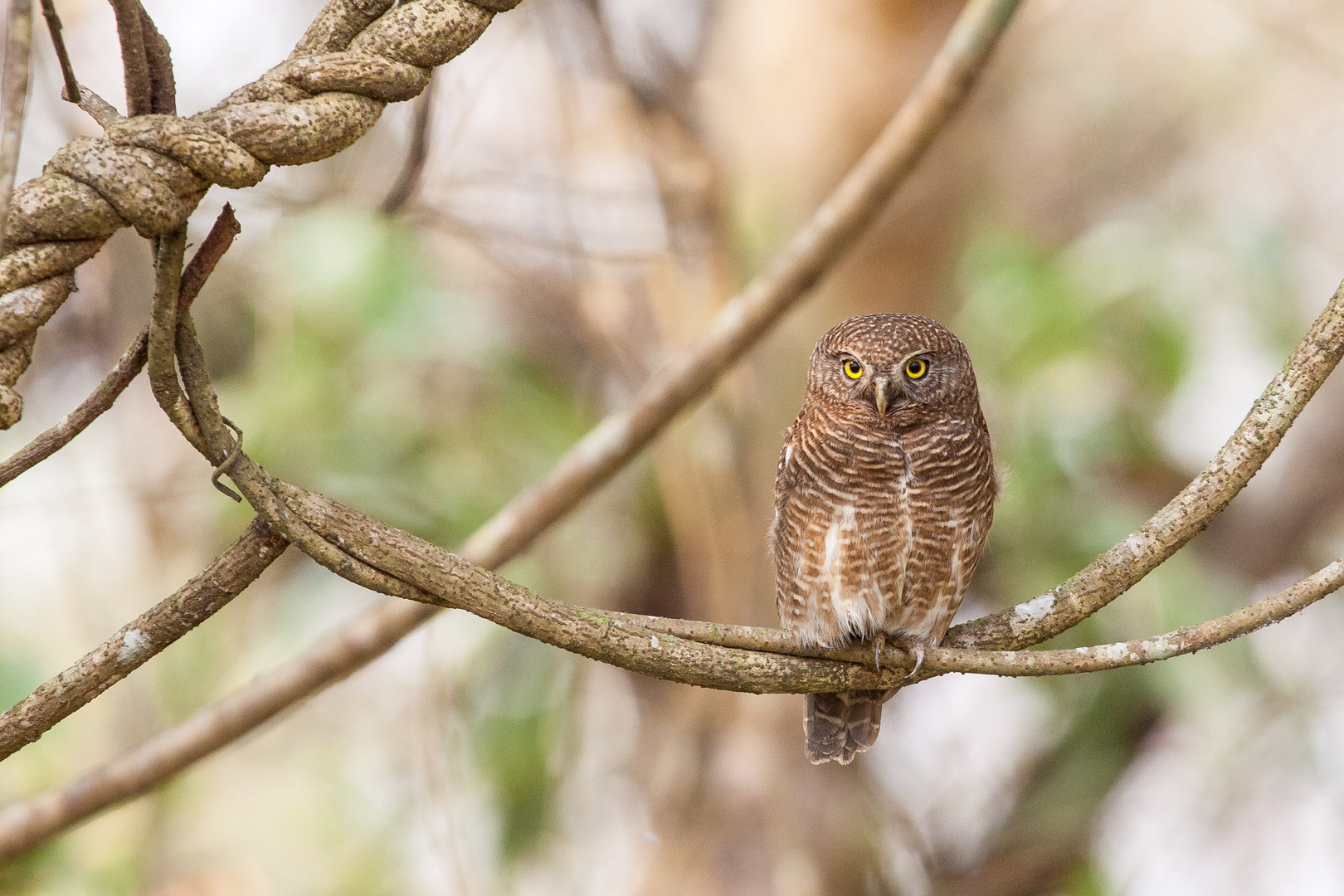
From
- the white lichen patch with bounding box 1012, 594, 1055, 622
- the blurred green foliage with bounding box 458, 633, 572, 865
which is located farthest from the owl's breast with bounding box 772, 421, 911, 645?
the blurred green foliage with bounding box 458, 633, 572, 865

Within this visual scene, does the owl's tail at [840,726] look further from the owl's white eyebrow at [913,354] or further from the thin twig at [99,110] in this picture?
the thin twig at [99,110]

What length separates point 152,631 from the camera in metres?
1.42

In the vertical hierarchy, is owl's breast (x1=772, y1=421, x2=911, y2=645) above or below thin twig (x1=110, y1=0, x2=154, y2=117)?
below

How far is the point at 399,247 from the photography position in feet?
14.0

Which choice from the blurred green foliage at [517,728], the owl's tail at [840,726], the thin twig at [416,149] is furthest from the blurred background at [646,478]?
the owl's tail at [840,726]

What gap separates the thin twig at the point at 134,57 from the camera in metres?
1.15

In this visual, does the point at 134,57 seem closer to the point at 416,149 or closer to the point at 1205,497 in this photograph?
the point at 1205,497

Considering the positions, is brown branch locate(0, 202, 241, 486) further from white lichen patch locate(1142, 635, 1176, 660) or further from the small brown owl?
the small brown owl

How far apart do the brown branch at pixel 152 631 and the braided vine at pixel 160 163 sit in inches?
13.1

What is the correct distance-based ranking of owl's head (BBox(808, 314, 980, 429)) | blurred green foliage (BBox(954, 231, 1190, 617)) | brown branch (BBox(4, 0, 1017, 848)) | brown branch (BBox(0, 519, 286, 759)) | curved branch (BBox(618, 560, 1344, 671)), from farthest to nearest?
blurred green foliage (BBox(954, 231, 1190, 617)) → brown branch (BBox(4, 0, 1017, 848)) → owl's head (BBox(808, 314, 980, 429)) → curved branch (BBox(618, 560, 1344, 671)) → brown branch (BBox(0, 519, 286, 759))

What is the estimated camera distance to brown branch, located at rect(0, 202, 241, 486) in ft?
3.97

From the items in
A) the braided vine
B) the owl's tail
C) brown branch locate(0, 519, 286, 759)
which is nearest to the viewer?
the braided vine

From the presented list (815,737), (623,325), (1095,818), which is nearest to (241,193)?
(623,325)

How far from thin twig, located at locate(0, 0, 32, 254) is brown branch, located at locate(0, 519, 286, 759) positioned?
52 cm
